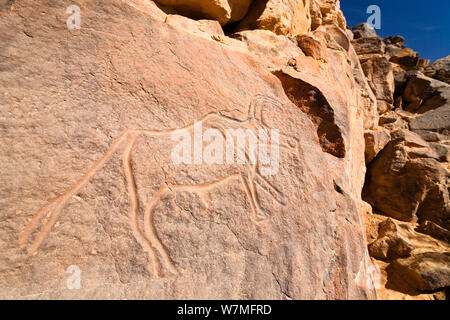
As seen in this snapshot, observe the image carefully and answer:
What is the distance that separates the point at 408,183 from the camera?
6.04 meters

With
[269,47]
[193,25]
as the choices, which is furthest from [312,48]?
[193,25]

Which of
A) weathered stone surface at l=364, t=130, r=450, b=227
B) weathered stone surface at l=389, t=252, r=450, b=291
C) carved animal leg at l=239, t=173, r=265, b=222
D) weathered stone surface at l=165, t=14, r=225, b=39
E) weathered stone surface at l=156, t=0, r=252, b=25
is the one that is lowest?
weathered stone surface at l=389, t=252, r=450, b=291

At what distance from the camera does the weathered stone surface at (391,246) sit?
14.0ft

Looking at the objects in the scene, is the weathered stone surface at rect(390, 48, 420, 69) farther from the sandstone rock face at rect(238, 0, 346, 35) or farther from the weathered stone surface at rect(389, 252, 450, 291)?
the weathered stone surface at rect(389, 252, 450, 291)

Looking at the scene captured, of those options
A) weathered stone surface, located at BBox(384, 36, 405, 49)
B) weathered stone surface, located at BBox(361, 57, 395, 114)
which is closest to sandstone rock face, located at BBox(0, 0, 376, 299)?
weathered stone surface, located at BBox(361, 57, 395, 114)

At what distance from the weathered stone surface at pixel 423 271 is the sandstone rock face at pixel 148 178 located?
156 cm

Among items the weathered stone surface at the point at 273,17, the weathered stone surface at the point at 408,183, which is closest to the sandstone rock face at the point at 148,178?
the weathered stone surface at the point at 273,17

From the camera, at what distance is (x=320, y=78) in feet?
11.8

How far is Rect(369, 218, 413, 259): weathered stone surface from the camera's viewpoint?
4.26m

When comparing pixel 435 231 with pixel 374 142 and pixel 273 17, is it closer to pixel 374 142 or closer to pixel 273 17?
pixel 374 142

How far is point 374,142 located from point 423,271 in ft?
11.7

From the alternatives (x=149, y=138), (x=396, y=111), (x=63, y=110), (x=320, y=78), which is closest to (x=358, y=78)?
(x=320, y=78)

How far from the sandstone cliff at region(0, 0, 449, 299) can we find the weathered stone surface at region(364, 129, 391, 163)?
3.41 metres
